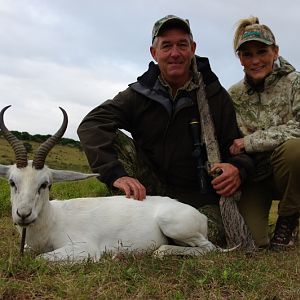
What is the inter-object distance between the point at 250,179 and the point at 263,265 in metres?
1.99

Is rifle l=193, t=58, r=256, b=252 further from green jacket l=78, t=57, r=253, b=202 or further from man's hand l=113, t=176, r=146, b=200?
man's hand l=113, t=176, r=146, b=200

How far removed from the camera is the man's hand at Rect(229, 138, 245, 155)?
20.3 ft

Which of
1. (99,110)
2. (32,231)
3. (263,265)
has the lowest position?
(263,265)

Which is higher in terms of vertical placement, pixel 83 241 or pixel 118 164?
pixel 118 164

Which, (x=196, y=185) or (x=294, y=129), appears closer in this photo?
(x=294, y=129)

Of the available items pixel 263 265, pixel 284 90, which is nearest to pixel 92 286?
pixel 263 265

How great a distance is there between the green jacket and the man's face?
0.58 ft

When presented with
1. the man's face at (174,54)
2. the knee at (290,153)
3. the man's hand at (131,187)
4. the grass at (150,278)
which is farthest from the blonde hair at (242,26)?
the grass at (150,278)

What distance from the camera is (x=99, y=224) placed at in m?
5.49

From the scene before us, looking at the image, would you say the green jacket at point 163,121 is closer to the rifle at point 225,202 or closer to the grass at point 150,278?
the rifle at point 225,202

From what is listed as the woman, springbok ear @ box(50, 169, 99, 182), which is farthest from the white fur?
the woman

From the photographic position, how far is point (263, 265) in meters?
4.73

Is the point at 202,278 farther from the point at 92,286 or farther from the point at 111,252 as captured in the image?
the point at 111,252

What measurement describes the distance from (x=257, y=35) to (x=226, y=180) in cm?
181
